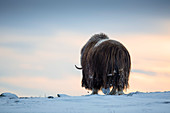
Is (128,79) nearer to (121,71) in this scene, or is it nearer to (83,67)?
(121,71)

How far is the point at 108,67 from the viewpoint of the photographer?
32.8 ft

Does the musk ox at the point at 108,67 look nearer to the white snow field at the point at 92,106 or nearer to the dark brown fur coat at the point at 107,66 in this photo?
the dark brown fur coat at the point at 107,66

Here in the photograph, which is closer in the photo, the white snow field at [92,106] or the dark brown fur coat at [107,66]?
the white snow field at [92,106]

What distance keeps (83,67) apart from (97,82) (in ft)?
3.53

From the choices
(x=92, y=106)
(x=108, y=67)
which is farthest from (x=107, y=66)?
(x=92, y=106)

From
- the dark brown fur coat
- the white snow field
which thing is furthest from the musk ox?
the white snow field

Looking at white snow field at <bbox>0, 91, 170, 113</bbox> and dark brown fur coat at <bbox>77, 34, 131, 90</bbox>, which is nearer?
white snow field at <bbox>0, 91, 170, 113</bbox>

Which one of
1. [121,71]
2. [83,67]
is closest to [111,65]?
[121,71]

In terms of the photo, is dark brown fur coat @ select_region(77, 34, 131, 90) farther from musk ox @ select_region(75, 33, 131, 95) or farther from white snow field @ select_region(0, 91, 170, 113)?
white snow field @ select_region(0, 91, 170, 113)

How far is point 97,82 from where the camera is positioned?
1042 centimetres

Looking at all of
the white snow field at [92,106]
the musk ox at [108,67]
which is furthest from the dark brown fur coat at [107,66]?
the white snow field at [92,106]

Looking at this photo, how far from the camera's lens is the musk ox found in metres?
9.99

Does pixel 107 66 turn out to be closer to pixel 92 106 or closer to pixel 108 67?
pixel 108 67

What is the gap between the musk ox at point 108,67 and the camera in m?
9.99
